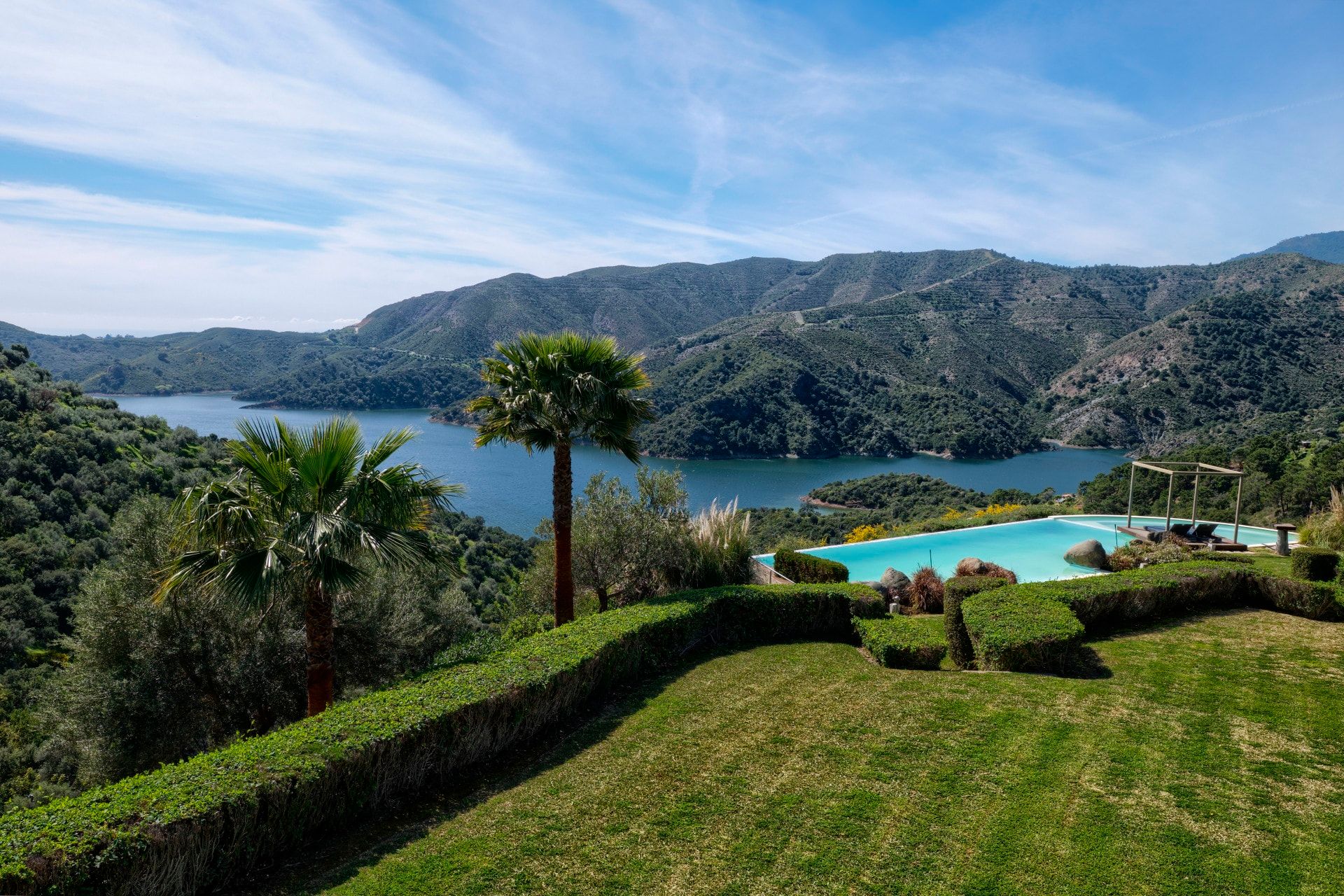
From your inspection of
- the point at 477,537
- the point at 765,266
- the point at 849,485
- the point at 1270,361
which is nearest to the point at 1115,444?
the point at 1270,361

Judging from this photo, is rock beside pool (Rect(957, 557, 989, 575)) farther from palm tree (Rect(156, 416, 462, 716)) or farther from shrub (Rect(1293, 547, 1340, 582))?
palm tree (Rect(156, 416, 462, 716))

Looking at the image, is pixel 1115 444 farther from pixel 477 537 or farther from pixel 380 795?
pixel 380 795

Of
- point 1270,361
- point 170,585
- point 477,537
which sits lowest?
point 477,537

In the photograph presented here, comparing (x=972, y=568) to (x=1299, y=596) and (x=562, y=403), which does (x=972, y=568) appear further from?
(x=562, y=403)

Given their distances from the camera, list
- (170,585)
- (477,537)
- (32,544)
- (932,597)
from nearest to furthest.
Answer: (170,585) → (932,597) → (32,544) → (477,537)

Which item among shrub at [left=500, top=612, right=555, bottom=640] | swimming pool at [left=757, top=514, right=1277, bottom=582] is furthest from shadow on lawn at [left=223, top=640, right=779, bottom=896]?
swimming pool at [left=757, top=514, right=1277, bottom=582]

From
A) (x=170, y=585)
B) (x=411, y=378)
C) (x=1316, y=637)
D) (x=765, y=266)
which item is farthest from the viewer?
(x=765, y=266)

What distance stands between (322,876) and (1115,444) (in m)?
83.9

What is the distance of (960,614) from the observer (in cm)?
802

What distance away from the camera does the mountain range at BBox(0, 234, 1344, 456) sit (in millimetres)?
69812

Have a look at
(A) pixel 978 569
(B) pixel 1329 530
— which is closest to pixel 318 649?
(A) pixel 978 569

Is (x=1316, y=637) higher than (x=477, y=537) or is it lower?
higher

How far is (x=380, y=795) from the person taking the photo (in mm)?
4637

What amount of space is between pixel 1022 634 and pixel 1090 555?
8.27 m
